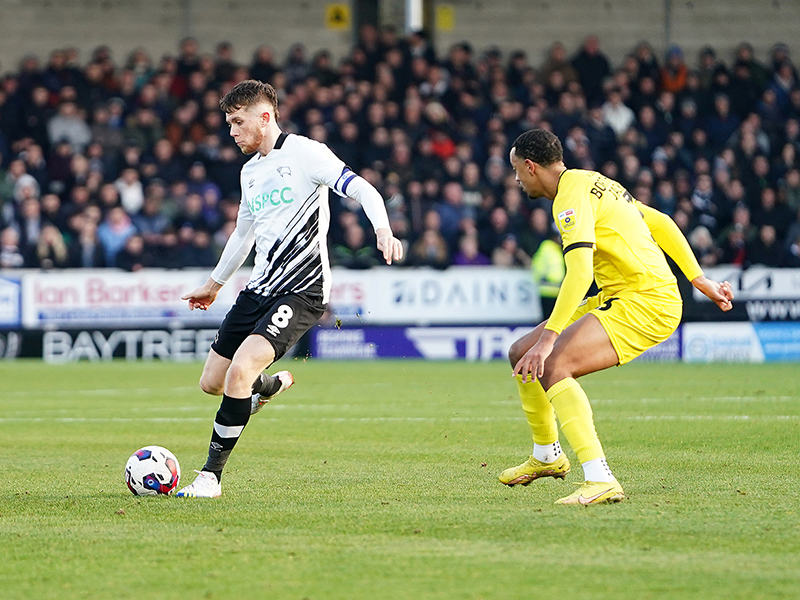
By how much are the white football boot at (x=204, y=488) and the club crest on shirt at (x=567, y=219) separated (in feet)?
7.30

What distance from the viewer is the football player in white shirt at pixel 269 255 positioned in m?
6.75

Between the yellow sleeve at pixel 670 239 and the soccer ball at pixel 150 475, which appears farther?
the yellow sleeve at pixel 670 239

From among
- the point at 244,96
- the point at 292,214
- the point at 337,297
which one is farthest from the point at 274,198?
the point at 337,297

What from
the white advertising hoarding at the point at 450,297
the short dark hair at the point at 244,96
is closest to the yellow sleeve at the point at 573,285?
the short dark hair at the point at 244,96

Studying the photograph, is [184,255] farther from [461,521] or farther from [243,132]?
[461,521]

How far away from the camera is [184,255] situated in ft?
63.2

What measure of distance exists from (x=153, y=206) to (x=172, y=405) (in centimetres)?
769

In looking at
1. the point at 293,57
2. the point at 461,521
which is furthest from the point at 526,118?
the point at 461,521

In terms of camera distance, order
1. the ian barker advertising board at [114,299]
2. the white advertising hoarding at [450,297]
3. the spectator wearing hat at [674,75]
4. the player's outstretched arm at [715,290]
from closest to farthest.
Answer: the player's outstretched arm at [715,290], the ian barker advertising board at [114,299], the white advertising hoarding at [450,297], the spectator wearing hat at [674,75]

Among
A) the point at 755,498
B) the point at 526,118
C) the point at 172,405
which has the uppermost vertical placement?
the point at 526,118

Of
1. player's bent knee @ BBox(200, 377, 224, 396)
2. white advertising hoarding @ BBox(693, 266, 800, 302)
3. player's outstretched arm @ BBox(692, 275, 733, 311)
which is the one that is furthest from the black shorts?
white advertising hoarding @ BBox(693, 266, 800, 302)

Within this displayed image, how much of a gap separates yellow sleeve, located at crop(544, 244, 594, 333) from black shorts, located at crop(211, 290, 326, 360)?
1.40 m

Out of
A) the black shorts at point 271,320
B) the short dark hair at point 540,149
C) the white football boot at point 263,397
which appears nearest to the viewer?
Result: the short dark hair at point 540,149

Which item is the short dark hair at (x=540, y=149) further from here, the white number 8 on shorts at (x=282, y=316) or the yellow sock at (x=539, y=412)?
the white number 8 on shorts at (x=282, y=316)
